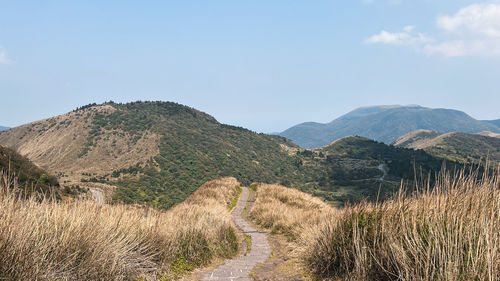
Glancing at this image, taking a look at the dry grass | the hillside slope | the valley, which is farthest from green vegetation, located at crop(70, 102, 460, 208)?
the dry grass

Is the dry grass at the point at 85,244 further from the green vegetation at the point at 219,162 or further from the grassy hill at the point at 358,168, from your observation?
the grassy hill at the point at 358,168

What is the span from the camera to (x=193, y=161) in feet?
327

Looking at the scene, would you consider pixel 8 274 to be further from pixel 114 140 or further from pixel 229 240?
pixel 114 140

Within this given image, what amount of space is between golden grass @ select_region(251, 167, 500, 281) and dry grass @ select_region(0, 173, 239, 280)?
3.51 meters

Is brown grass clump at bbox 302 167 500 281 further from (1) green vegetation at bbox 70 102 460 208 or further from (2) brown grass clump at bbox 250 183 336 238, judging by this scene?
(1) green vegetation at bbox 70 102 460 208

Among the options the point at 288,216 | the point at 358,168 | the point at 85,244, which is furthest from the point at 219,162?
the point at 85,244

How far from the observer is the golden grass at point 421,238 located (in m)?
3.45

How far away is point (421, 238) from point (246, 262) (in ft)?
18.8

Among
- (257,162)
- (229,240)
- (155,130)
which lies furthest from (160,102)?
(229,240)

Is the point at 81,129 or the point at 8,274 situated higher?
the point at 81,129

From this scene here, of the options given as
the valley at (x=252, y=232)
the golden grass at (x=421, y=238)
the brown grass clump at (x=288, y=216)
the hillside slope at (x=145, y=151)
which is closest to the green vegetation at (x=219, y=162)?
the hillside slope at (x=145, y=151)

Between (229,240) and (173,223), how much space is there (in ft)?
9.00

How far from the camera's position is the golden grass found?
3.45 m

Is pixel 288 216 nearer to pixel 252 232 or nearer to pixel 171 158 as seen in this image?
pixel 252 232
